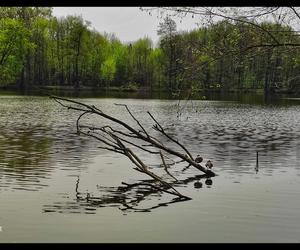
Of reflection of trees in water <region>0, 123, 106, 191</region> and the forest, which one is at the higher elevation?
the forest

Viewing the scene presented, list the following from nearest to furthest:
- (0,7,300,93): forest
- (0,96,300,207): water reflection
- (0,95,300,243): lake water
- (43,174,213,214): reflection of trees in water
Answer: (0,95,300,243): lake water
(43,174,213,214): reflection of trees in water
(0,96,300,207): water reflection
(0,7,300,93): forest

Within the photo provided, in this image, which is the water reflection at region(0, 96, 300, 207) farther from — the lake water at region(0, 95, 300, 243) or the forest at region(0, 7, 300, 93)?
the forest at region(0, 7, 300, 93)

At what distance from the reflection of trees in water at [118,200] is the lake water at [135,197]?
29mm

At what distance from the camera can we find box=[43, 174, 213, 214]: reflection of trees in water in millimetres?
12070

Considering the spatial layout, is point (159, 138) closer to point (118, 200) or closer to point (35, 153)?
point (35, 153)

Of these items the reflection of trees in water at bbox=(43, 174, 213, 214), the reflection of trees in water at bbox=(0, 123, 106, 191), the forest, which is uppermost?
the forest

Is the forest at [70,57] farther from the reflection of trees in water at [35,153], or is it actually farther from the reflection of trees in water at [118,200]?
the reflection of trees in water at [118,200]

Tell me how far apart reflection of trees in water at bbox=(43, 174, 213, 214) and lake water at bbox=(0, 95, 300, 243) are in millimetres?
29

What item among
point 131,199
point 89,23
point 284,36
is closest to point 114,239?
point 131,199

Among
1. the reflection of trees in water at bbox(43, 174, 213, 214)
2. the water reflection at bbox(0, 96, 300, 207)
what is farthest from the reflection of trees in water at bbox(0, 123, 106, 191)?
the reflection of trees in water at bbox(43, 174, 213, 214)

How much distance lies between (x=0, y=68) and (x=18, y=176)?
238ft

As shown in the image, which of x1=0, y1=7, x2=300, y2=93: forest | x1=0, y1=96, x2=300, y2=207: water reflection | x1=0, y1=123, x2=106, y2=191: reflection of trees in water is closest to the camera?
x1=0, y1=123, x2=106, y2=191: reflection of trees in water

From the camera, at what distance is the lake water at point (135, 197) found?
33.7ft
